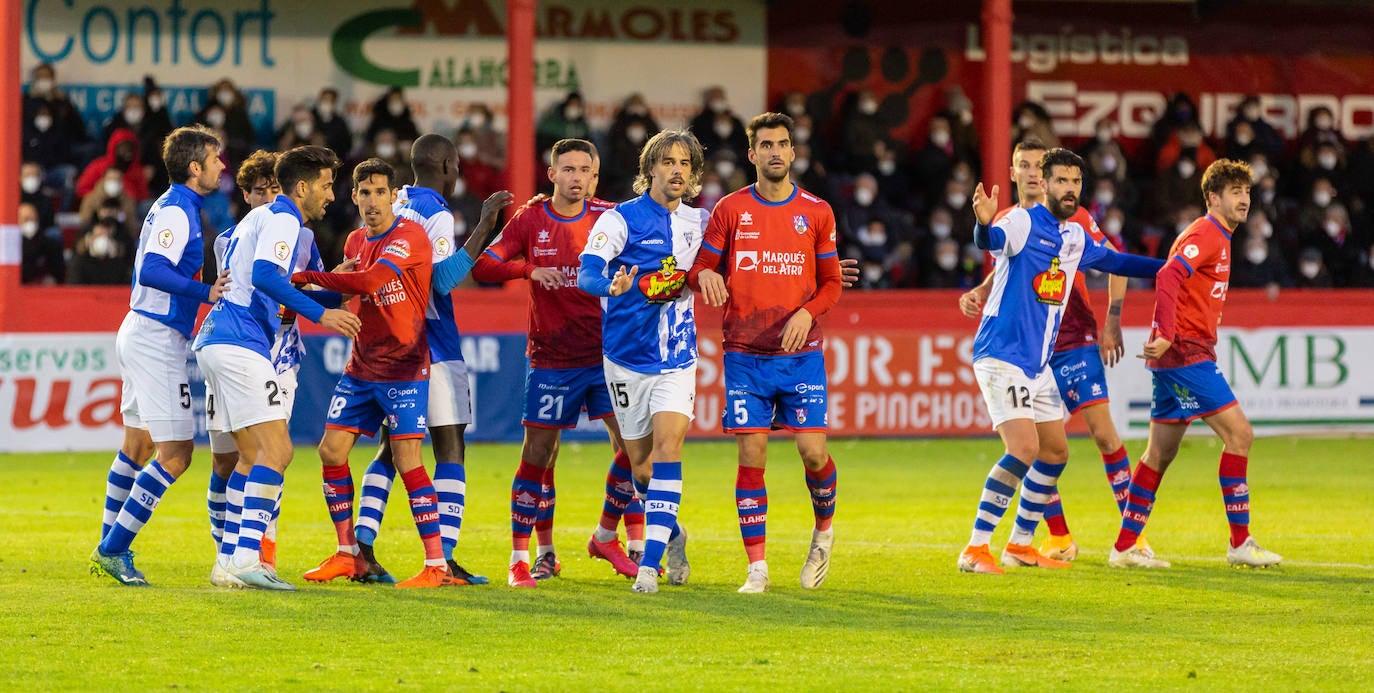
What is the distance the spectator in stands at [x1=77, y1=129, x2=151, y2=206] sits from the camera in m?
21.1

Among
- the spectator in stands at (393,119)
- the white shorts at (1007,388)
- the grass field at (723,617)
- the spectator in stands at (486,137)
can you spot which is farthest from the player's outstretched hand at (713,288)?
the spectator in stands at (486,137)

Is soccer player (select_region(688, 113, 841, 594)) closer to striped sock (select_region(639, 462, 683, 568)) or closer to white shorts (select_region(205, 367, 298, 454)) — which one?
striped sock (select_region(639, 462, 683, 568))

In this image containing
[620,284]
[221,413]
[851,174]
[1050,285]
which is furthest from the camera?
[851,174]

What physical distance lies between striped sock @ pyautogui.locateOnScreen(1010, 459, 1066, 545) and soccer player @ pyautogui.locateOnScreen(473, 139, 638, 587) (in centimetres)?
213

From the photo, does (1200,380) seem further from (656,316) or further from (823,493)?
(656,316)

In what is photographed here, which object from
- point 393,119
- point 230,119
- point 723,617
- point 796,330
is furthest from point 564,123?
point 723,617

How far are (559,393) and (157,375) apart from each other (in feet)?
6.26

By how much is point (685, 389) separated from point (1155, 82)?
20.8m

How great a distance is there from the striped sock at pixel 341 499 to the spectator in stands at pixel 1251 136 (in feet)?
62.3

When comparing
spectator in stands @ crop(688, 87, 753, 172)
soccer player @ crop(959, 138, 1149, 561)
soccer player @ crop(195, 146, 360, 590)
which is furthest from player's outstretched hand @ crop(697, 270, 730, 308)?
spectator in stands @ crop(688, 87, 753, 172)

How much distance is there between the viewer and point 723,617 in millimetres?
7969

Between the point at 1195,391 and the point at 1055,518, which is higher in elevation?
the point at 1195,391

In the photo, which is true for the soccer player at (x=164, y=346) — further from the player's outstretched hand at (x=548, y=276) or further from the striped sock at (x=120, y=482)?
the player's outstretched hand at (x=548, y=276)

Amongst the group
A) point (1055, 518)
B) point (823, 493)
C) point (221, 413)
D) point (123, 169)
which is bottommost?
point (1055, 518)
